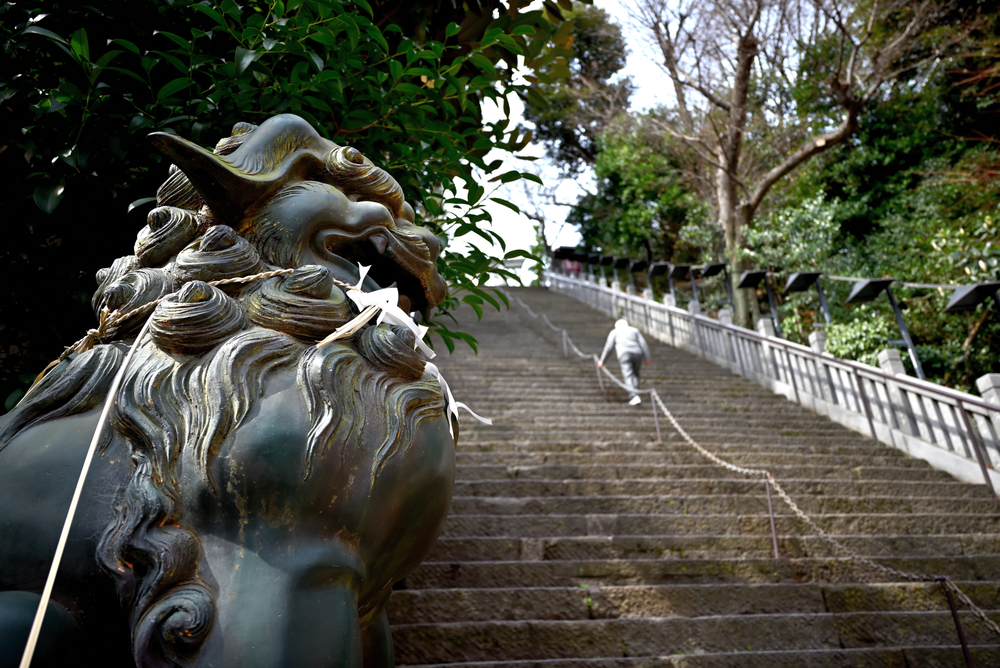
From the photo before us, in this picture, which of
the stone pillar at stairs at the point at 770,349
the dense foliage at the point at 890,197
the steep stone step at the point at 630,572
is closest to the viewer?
the steep stone step at the point at 630,572

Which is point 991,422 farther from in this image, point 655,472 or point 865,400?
point 655,472

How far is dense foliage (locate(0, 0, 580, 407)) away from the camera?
1970mm

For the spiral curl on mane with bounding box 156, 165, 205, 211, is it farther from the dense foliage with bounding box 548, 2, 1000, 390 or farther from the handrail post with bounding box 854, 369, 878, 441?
the dense foliage with bounding box 548, 2, 1000, 390

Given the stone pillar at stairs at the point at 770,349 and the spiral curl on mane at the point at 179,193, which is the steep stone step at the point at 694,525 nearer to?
the spiral curl on mane at the point at 179,193

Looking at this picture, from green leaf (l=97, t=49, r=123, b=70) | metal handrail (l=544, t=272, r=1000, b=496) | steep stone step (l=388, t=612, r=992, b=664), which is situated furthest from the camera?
metal handrail (l=544, t=272, r=1000, b=496)

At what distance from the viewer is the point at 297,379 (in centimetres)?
120

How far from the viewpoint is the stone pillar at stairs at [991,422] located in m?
5.92

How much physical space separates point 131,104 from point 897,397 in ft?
24.9

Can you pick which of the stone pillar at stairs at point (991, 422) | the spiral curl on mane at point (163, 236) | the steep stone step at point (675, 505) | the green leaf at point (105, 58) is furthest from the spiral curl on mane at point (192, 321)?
the stone pillar at stairs at point (991, 422)

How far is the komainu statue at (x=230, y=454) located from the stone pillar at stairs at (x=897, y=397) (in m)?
7.18

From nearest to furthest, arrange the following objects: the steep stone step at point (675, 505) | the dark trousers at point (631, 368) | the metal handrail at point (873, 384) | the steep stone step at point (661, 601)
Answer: the steep stone step at point (661, 601) → the steep stone step at point (675, 505) → the metal handrail at point (873, 384) → the dark trousers at point (631, 368)

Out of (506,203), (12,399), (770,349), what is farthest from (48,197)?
(770,349)

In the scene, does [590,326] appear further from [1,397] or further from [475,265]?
[1,397]

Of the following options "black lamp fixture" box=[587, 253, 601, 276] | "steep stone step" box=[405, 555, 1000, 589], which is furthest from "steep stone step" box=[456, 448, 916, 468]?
"black lamp fixture" box=[587, 253, 601, 276]
